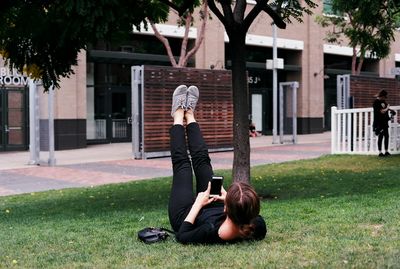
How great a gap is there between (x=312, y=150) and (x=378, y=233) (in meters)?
15.1

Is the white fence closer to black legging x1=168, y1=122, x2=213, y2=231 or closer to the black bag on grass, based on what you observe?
black legging x1=168, y1=122, x2=213, y2=231

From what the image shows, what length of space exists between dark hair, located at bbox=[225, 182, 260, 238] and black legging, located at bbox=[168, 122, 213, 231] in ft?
2.09

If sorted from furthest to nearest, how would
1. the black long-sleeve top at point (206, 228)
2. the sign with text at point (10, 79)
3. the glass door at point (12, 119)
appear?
the glass door at point (12, 119), the sign with text at point (10, 79), the black long-sleeve top at point (206, 228)

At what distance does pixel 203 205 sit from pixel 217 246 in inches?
14.2

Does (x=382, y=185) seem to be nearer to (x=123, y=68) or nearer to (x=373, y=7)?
(x=373, y=7)

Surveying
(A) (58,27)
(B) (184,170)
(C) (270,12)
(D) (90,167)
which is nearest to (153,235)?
(B) (184,170)

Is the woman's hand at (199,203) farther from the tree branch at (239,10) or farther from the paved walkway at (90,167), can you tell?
the paved walkway at (90,167)

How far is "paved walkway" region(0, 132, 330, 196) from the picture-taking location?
1302 cm

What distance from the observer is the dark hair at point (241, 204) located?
15.0ft

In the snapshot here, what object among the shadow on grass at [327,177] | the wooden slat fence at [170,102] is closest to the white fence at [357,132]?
the shadow on grass at [327,177]

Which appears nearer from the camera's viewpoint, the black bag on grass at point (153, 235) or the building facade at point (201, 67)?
the black bag on grass at point (153, 235)

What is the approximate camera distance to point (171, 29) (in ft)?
83.8

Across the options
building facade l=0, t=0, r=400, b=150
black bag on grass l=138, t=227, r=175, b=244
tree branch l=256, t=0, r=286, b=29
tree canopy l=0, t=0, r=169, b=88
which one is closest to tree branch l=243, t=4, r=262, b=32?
tree branch l=256, t=0, r=286, b=29

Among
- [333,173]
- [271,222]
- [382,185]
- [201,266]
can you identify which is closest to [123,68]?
[333,173]
